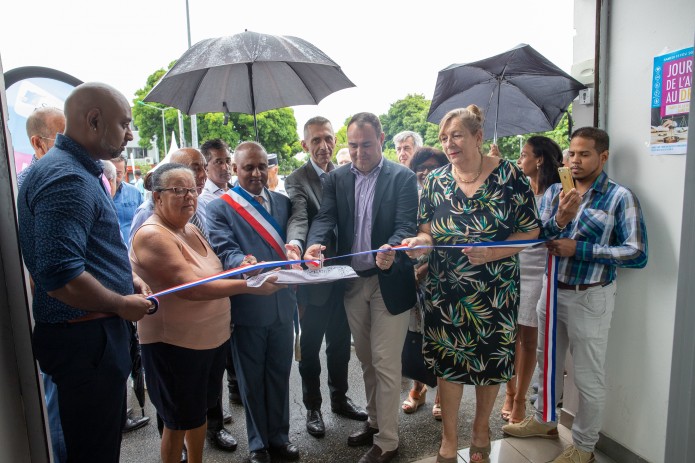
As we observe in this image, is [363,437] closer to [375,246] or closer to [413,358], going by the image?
[413,358]

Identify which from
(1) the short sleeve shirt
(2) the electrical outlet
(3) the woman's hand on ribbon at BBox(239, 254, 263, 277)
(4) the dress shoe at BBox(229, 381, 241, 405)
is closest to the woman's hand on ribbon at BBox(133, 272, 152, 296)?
(1) the short sleeve shirt

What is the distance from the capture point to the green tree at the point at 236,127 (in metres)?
25.9

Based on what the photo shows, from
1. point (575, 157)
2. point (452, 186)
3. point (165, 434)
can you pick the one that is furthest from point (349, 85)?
point (165, 434)

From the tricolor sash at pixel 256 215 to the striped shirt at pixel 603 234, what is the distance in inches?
73.7

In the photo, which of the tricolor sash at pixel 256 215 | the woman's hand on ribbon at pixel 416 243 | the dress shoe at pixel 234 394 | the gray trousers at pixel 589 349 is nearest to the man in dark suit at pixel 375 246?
the woman's hand on ribbon at pixel 416 243

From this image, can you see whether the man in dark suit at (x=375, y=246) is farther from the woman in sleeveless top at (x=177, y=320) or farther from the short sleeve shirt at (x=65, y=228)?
the short sleeve shirt at (x=65, y=228)

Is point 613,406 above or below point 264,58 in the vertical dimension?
below

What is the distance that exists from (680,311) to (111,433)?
237 cm

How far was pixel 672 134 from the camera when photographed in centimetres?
267

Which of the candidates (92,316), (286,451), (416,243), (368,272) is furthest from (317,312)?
(92,316)

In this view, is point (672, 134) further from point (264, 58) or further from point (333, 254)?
point (264, 58)

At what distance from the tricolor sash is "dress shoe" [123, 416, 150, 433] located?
208 cm

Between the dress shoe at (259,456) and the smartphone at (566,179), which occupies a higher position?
the smartphone at (566,179)

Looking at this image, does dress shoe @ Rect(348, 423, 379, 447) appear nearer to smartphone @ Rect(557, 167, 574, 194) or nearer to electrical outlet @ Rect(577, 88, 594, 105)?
smartphone @ Rect(557, 167, 574, 194)
